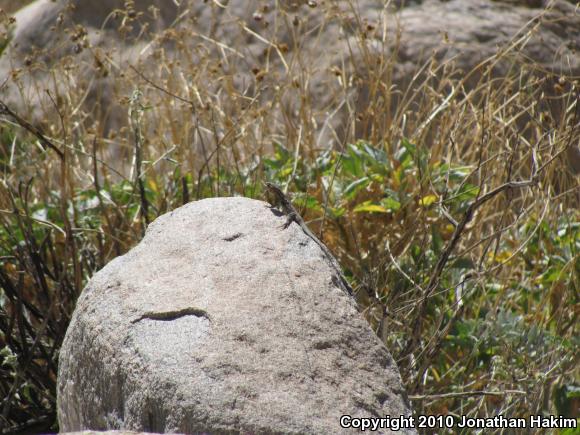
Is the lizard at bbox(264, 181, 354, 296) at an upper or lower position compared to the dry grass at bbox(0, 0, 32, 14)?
upper

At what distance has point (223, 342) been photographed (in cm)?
195

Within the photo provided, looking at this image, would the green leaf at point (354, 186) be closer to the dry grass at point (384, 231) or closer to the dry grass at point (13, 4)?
the dry grass at point (384, 231)

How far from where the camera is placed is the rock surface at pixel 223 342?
186 centimetres

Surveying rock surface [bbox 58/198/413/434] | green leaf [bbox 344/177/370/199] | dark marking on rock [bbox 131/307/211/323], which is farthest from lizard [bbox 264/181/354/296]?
green leaf [bbox 344/177/370/199]

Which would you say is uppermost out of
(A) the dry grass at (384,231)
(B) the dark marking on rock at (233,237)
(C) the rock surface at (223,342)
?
(B) the dark marking on rock at (233,237)

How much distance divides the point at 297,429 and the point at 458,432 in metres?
1.46

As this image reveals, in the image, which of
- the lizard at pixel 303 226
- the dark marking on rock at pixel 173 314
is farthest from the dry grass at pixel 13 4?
the dark marking on rock at pixel 173 314

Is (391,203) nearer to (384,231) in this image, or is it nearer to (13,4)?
(384,231)

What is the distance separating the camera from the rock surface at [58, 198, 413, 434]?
186 centimetres

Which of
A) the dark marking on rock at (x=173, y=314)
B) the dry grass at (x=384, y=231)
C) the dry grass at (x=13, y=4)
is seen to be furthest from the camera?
the dry grass at (x=13, y=4)

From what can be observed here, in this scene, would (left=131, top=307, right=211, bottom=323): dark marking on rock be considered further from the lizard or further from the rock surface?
the lizard

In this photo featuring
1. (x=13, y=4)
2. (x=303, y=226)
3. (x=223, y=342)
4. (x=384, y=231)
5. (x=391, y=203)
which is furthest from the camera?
(x=13, y=4)

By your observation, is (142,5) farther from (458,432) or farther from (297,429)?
(297,429)

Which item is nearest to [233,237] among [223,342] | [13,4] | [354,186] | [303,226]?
[303,226]
